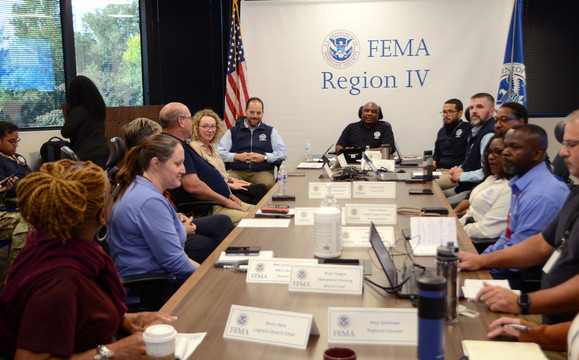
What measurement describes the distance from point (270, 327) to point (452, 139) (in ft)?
15.9

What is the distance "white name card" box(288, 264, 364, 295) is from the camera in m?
1.83

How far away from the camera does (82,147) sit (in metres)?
4.55

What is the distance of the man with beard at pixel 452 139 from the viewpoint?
19.2 ft

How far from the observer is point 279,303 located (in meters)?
1.75

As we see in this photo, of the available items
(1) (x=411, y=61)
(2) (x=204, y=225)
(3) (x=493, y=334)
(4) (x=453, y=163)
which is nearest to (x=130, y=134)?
(2) (x=204, y=225)

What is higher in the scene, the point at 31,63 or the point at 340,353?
the point at 31,63

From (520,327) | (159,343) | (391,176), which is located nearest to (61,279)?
(159,343)

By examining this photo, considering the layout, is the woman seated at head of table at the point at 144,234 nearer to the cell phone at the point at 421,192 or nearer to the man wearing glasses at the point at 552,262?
the man wearing glasses at the point at 552,262

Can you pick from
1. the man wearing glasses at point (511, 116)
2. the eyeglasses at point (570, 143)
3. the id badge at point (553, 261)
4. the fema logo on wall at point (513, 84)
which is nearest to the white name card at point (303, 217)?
the id badge at point (553, 261)

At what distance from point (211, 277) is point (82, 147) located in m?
2.97

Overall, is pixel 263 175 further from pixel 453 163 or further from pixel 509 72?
pixel 509 72

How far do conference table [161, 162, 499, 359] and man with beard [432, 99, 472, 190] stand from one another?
343 centimetres

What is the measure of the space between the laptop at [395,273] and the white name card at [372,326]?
12.0 inches

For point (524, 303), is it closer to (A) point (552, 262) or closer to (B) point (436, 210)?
(A) point (552, 262)
